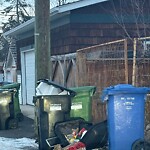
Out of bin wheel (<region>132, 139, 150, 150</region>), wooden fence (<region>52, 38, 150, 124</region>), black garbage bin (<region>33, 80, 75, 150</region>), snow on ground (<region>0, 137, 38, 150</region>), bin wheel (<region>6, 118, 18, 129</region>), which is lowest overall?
snow on ground (<region>0, 137, 38, 150</region>)

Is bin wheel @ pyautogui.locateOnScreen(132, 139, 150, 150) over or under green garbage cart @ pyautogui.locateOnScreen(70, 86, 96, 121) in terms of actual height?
under

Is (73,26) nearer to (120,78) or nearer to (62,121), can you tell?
(120,78)

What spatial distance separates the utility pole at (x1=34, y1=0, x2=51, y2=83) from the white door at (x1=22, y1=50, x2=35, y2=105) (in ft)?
29.9

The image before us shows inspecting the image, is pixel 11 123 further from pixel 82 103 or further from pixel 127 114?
pixel 127 114

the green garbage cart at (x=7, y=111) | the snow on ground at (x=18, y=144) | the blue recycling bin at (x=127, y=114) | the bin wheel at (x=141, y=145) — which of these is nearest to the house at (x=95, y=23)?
the green garbage cart at (x=7, y=111)

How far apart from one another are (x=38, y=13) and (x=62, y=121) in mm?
2488

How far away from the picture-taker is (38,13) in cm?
859

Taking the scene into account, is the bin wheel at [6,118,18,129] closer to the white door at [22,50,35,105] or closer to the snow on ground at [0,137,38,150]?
the snow on ground at [0,137,38,150]

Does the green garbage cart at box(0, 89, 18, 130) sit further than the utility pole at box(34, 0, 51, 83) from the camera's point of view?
Yes

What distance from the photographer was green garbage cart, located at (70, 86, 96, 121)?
8117 millimetres

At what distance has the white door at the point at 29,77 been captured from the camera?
17812 mm

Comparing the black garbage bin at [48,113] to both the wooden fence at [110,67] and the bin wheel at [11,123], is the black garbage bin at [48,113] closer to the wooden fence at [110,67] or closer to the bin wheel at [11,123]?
the wooden fence at [110,67]

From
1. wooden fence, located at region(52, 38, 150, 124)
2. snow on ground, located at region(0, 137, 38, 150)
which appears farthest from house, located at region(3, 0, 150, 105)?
snow on ground, located at region(0, 137, 38, 150)

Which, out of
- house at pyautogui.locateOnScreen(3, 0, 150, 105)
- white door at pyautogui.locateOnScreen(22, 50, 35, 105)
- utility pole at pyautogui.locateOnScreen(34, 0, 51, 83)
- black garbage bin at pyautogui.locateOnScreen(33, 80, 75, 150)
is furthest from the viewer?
white door at pyautogui.locateOnScreen(22, 50, 35, 105)
